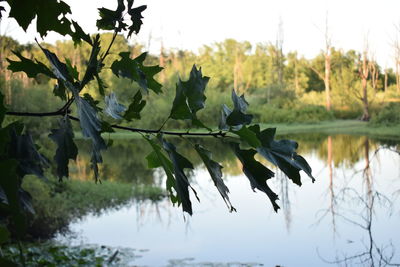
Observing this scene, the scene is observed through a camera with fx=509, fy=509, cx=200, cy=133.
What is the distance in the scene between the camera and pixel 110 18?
1.77 ft

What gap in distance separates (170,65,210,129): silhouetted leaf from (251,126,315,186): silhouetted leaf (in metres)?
0.07

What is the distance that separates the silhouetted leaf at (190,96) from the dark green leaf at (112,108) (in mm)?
71

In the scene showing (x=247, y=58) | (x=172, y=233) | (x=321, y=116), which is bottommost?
(x=172, y=233)

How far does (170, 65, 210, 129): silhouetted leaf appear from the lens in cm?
51

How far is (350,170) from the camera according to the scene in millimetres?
11234

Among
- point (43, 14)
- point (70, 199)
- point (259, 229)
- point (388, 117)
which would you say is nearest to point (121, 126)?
point (43, 14)

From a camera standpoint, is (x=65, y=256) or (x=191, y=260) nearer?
(x=65, y=256)

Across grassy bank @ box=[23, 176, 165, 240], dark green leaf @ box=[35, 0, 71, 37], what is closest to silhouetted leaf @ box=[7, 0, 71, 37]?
dark green leaf @ box=[35, 0, 71, 37]

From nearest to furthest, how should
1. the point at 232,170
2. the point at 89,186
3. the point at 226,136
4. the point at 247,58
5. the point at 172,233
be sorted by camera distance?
the point at 226,136 < the point at 172,233 < the point at 89,186 < the point at 232,170 < the point at 247,58

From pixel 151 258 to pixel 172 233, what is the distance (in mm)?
1339

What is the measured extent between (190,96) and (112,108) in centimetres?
11

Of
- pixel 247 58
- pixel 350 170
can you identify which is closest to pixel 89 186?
pixel 350 170

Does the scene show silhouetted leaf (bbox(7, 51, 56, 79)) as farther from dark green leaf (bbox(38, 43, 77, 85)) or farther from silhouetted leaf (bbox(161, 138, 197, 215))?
silhouetted leaf (bbox(161, 138, 197, 215))

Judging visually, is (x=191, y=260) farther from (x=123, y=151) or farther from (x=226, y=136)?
(x=123, y=151)
